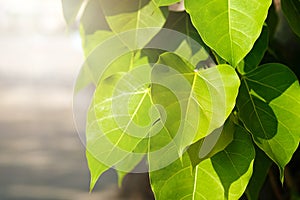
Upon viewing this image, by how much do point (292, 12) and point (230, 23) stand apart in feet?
0.70

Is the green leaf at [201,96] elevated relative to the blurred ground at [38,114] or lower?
elevated

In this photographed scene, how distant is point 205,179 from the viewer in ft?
2.01

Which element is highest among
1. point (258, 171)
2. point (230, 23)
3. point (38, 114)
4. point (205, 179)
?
point (230, 23)

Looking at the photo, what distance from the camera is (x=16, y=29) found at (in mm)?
8297

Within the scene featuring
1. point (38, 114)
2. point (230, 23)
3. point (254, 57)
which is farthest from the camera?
point (38, 114)

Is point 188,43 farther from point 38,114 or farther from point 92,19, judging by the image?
point 38,114

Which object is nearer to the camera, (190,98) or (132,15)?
(190,98)

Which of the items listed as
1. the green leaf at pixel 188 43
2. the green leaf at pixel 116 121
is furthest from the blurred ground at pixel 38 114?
the green leaf at pixel 116 121

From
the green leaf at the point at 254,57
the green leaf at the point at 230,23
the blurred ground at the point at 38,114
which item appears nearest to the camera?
the green leaf at the point at 230,23

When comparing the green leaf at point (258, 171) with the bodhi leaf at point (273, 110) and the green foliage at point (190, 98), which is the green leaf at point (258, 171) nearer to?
the green foliage at point (190, 98)

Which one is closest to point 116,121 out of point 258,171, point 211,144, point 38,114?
point 211,144

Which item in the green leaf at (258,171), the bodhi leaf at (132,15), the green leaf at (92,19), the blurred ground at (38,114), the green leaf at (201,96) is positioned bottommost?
the blurred ground at (38,114)

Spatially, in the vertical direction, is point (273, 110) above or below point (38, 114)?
above

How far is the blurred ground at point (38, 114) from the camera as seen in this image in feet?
16.4
